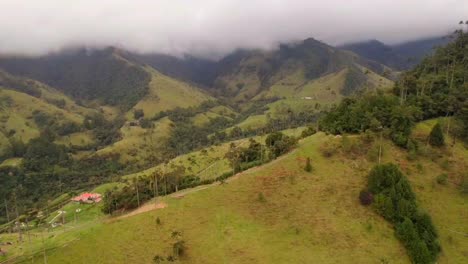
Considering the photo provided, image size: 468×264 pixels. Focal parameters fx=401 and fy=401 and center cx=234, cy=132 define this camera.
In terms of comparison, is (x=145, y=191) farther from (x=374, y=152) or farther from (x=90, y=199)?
(x=90, y=199)

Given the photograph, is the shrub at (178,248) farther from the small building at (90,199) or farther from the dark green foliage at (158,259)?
the small building at (90,199)

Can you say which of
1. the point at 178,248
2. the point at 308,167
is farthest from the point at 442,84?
the point at 178,248

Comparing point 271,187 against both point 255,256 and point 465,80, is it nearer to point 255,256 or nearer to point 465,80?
point 255,256

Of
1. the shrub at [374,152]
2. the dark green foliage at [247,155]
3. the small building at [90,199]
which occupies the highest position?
the shrub at [374,152]

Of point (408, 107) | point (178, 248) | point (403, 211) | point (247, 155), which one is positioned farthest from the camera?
point (247, 155)

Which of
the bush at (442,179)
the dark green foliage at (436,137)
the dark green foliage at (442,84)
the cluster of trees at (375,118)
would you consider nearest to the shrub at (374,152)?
the cluster of trees at (375,118)

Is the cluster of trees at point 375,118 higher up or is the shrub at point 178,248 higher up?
the cluster of trees at point 375,118
